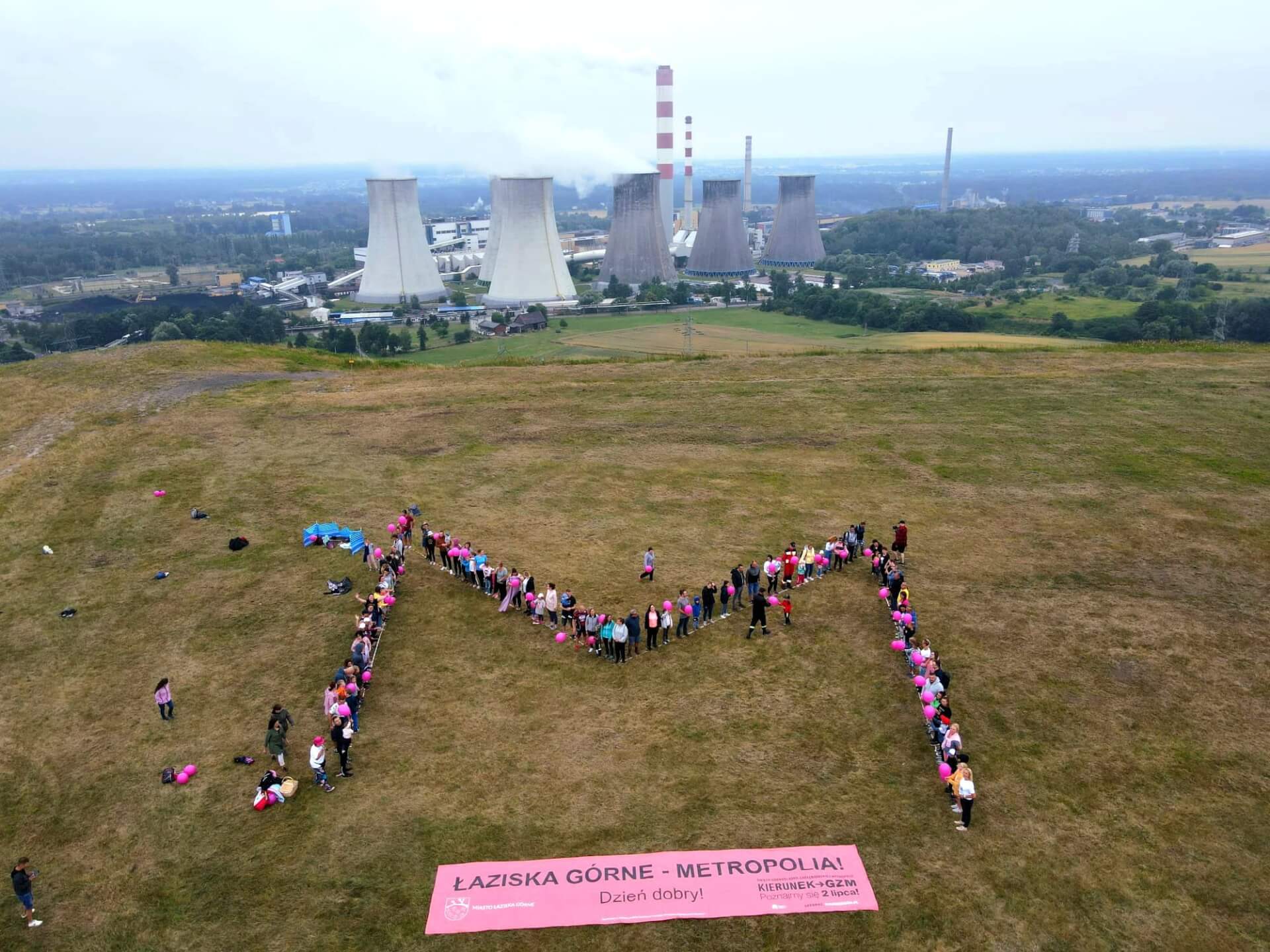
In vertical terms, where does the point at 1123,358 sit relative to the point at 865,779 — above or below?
above

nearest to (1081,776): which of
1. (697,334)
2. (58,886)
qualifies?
(58,886)

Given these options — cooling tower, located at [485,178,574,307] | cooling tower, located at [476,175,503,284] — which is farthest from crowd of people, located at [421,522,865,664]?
cooling tower, located at [476,175,503,284]

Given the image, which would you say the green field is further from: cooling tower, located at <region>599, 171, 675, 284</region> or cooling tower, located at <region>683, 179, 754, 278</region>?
cooling tower, located at <region>683, 179, 754, 278</region>

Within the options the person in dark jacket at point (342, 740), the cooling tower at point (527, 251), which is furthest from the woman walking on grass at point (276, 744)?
the cooling tower at point (527, 251)

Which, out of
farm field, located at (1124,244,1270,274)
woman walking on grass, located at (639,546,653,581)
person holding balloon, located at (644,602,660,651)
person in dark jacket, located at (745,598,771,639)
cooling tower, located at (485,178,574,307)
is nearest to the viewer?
person holding balloon, located at (644,602,660,651)

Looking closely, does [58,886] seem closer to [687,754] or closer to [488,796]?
[488,796]
